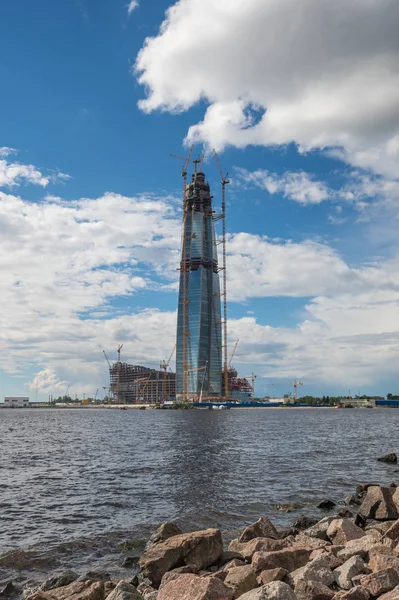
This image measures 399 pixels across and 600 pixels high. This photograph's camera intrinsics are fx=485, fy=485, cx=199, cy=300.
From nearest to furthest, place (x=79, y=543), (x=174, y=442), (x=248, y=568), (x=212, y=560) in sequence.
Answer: (x=248, y=568) → (x=212, y=560) → (x=79, y=543) → (x=174, y=442)

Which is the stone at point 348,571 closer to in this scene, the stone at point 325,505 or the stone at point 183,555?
the stone at point 183,555

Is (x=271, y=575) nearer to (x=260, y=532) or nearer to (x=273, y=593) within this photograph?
(x=273, y=593)

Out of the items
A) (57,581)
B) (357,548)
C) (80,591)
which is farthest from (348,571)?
(57,581)

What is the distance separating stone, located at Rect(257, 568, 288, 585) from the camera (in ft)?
47.7

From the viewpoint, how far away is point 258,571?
50.6ft

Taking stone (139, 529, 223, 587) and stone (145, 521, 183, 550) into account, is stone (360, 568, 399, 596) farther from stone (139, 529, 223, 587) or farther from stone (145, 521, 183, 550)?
stone (145, 521, 183, 550)

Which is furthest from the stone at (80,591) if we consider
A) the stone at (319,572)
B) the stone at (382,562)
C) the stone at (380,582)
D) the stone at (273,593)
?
the stone at (382,562)

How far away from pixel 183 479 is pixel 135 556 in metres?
20.3

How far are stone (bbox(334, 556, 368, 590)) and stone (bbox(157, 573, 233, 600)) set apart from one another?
10.7 ft

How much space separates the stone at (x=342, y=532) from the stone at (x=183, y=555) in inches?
205

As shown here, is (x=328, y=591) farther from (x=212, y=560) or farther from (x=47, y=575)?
(x=47, y=575)

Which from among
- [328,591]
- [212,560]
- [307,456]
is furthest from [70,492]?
[307,456]

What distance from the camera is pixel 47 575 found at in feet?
65.8

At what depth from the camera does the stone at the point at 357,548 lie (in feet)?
54.4
